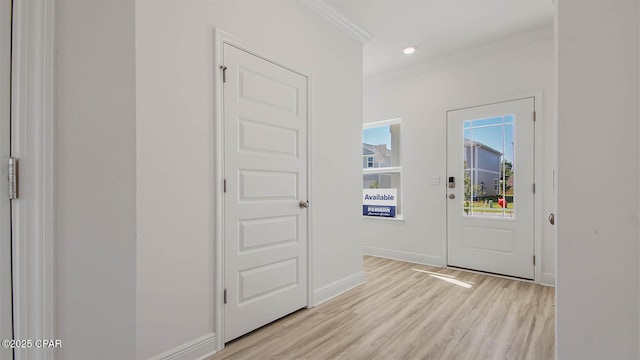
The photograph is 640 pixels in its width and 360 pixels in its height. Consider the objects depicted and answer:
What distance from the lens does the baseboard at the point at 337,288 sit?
2771 millimetres

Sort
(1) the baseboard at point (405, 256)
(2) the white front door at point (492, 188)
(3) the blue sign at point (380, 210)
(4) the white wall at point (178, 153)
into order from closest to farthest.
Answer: (4) the white wall at point (178, 153) → (2) the white front door at point (492, 188) → (1) the baseboard at point (405, 256) → (3) the blue sign at point (380, 210)

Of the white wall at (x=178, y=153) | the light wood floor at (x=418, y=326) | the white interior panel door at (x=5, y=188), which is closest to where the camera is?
the white interior panel door at (x=5, y=188)

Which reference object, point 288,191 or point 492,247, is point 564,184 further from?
point 492,247

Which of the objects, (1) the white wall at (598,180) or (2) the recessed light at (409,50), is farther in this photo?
(2) the recessed light at (409,50)

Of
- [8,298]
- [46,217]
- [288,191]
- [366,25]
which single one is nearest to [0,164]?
[46,217]

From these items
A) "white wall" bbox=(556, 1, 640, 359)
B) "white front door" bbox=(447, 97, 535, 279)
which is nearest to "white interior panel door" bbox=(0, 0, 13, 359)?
"white wall" bbox=(556, 1, 640, 359)

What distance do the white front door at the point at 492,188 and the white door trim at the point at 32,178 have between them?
3868 mm

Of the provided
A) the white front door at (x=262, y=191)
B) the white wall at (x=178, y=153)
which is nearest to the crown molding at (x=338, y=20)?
the white wall at (x=178, y=153)

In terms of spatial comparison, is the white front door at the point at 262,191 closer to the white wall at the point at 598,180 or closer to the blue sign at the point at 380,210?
the white wall at the point at 598,180

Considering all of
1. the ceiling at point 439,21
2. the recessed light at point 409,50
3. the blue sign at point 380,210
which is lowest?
the blue sign at point 380,210

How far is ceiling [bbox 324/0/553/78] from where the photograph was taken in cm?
282

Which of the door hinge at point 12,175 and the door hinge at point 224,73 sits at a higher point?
the door hinge at point 224,73

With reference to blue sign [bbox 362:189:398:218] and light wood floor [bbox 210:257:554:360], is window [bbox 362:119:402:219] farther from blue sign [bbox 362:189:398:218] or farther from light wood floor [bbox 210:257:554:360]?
light wood floor [bbox 210:257:554:360]

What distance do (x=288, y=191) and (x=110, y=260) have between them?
5.67 ft
